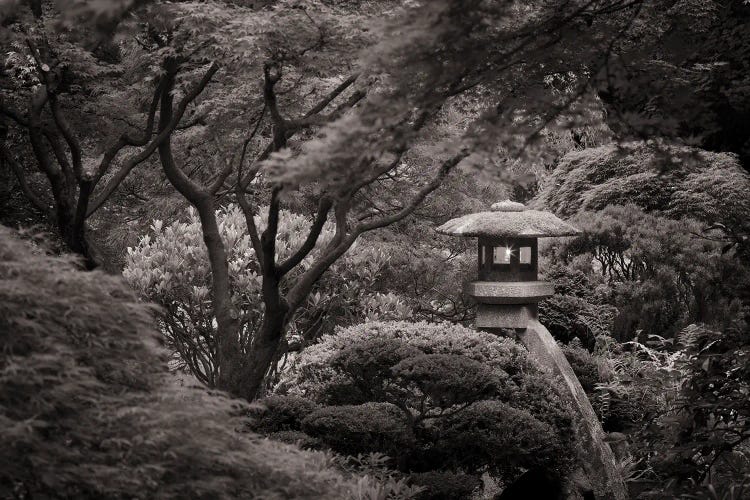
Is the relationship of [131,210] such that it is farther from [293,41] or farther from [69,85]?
[293,41]

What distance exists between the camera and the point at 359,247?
9.18 m

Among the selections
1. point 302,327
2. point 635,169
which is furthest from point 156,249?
point 635,169

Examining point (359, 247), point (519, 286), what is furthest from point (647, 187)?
point (359, 247)

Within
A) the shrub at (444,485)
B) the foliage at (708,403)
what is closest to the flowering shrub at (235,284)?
the shrub at (444,485)

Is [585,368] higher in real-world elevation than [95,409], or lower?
lower

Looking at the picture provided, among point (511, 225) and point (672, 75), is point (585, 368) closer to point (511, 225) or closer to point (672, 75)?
point (511, 225)

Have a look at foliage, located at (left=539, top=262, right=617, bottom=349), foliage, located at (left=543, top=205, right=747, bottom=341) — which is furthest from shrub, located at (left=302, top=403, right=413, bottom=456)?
foliage, located at (left=543, top=205, right=747, bottom=341)

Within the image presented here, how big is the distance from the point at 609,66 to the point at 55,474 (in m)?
2.71

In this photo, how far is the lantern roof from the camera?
787cm

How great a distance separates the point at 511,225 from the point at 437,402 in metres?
2.00

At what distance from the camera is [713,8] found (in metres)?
6.46

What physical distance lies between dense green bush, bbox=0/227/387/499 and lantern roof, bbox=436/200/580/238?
4.97m

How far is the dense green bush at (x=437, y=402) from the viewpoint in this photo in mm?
6270

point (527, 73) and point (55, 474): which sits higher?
point (527, 73)
